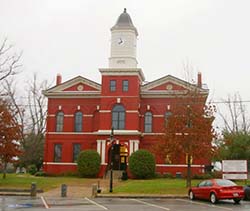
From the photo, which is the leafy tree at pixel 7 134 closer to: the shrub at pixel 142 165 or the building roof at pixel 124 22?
the shrub at pixel 142 165

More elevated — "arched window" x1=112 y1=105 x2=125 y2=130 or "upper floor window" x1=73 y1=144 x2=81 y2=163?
"arched window" x1=112 y1=105 x2=125 y2=130

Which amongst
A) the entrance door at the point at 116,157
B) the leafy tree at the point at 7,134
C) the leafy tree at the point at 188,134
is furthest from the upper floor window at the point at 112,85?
the leafy tree at the point at 188,134

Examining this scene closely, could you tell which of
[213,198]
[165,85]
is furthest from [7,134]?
[165,85]

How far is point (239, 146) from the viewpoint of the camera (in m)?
47.6

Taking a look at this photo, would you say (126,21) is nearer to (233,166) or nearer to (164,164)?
(164,164)

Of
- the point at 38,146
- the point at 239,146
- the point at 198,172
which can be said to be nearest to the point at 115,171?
the point at 198,172

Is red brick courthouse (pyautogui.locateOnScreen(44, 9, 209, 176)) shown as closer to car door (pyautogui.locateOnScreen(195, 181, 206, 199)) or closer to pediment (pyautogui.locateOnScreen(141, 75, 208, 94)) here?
pediment (pyautogui.locateOnScreen(141, 75, 208, 94))

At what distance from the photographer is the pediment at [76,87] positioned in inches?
2215

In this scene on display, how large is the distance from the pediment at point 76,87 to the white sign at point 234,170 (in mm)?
25260

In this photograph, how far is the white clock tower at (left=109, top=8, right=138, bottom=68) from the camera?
179 ft

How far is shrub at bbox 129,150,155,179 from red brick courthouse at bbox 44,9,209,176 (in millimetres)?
2961

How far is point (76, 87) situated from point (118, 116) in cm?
667

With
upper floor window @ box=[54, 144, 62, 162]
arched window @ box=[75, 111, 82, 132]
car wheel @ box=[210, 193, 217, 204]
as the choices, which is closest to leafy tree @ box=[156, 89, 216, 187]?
car wheel @ box=[210, 193, 217, 204]

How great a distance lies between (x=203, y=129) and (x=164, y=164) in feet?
58.6
